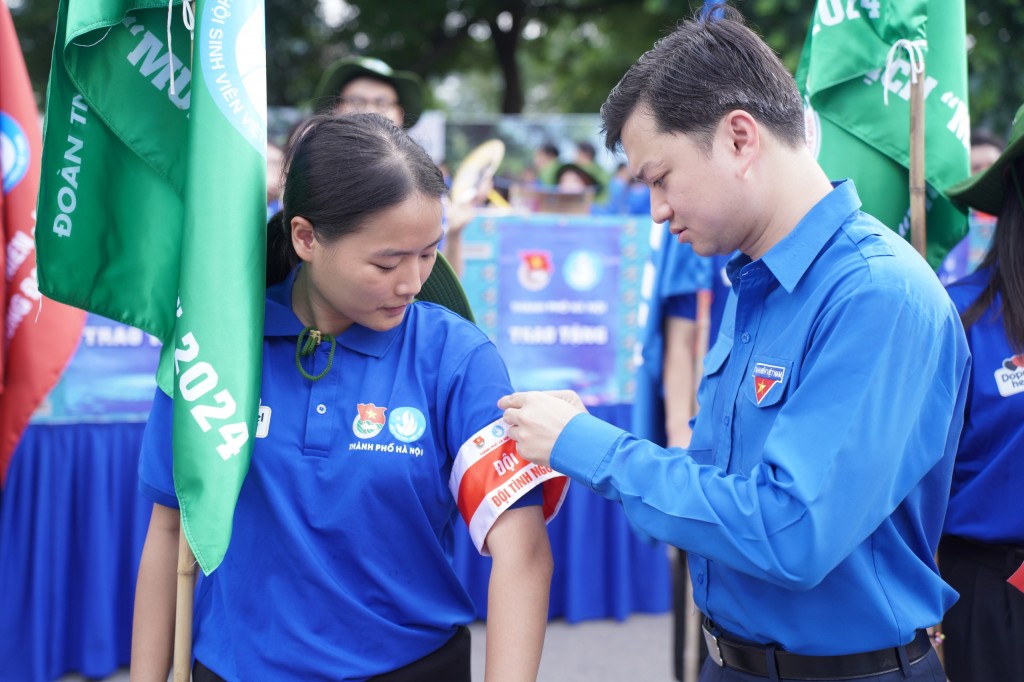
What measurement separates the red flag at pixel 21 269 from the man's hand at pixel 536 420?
170 centimetres

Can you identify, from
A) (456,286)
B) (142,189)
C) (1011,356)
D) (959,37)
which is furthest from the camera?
(959,37)

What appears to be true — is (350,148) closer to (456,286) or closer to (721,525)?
(456,286)

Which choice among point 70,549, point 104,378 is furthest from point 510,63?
point 70,549

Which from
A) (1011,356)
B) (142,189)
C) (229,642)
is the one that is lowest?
(229,642)

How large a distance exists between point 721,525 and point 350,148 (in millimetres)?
824

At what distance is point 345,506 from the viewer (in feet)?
4.79

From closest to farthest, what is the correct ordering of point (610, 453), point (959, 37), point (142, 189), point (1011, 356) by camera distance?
point (610, 453) → point (142, 189) → point (1011, 356) → point (959, 37)

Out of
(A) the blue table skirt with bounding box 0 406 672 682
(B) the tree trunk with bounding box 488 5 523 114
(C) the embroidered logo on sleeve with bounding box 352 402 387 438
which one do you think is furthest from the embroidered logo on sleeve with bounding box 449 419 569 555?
(B) the tree trunk with bounding box 488 5 523 114

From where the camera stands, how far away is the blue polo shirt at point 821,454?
1216 mm

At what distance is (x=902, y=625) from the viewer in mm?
1398

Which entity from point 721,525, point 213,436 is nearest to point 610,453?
point 721,525

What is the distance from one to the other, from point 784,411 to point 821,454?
0.09 m

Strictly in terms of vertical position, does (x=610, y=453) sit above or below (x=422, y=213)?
below

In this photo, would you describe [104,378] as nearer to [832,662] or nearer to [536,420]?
[536,420]
